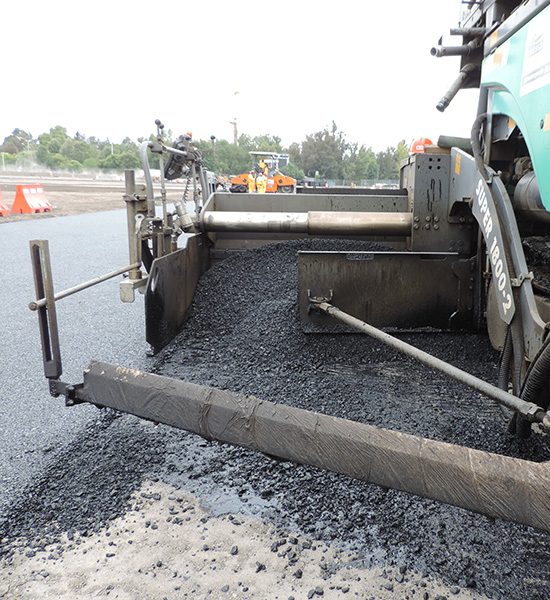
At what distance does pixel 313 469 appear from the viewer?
7.87ft

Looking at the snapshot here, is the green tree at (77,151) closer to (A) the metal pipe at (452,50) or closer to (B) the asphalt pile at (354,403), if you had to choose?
(B) the asphalt pile at (354,403)

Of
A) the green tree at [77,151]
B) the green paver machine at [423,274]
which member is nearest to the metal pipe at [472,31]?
the green paver machine at [423,274]

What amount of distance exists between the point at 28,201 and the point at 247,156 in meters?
44.3

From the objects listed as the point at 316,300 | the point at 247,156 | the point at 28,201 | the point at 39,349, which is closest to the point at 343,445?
the point at 316,300

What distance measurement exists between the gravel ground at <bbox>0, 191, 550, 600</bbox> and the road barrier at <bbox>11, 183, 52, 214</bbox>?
1430cm

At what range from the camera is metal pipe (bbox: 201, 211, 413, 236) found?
397 cm

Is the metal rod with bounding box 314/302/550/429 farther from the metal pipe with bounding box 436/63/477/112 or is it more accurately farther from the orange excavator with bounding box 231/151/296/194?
the orange excavator with bounding box 231/151/296/194

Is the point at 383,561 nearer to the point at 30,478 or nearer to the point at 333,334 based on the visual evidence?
the point at 30,478

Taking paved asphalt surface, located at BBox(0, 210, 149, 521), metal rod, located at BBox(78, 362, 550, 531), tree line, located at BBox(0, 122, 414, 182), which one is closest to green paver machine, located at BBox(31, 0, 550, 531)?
metal rod, located at BBox(78, 362, 550, 531)

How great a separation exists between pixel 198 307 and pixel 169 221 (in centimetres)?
75

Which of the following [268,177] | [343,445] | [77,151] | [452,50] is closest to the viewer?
[343,445]

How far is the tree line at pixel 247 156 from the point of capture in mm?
59156

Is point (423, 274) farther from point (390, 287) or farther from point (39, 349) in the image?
point (39, 349)

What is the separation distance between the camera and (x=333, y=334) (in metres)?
3.69
